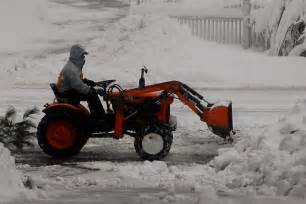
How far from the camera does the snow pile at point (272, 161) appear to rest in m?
8.24

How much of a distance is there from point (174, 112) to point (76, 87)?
14.8ft

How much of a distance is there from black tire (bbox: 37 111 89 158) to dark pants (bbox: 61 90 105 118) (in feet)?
0.81

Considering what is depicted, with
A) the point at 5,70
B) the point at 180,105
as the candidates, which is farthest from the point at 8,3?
the point at 180,105

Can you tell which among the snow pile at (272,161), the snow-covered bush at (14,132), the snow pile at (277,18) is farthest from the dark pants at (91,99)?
the snow pile at (277,18)

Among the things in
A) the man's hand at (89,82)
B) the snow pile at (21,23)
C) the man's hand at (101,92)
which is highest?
the snow pile at (21,23)

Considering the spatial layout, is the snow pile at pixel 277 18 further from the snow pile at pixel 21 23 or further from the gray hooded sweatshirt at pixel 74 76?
the gray hooded sweatshirt at pixel 74 76

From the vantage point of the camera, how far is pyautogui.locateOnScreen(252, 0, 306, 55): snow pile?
2012 cm

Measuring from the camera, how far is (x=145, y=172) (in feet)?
31.4

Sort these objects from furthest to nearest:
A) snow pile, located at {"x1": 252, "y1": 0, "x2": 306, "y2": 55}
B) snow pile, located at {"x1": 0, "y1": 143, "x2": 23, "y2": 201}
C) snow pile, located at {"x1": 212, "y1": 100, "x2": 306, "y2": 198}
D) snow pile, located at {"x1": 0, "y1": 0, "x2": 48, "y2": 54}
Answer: snow pile, located at {"x1": 0, "y1": 0, "x2": 48, "y2": 54}, snow pile, located at {"x1": 252, "y1": 0, "x2": 306, "y2": 55}, snow pile, located at {"x1": 212, "y1": 100, "x2": 306, "y2": 198}, snow pile, located at {"x1": 0, "y1": 143, "x2": 23, "y2": 201}

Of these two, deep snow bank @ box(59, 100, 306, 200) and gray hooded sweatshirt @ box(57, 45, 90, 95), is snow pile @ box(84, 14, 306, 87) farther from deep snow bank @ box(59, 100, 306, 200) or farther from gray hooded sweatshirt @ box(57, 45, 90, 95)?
deep snow bank @ box(59, 100, 306, 200)

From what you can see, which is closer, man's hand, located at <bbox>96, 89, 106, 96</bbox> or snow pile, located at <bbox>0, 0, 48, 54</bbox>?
man's hand, located at <bbox>96, 89, 106, 96</bbox>

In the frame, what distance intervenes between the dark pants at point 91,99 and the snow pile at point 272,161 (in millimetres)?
1896

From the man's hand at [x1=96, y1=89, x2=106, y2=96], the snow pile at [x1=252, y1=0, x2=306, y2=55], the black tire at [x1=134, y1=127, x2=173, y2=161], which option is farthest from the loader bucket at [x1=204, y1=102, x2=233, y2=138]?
the snow pile at [x1=252, y1=0, x2=306, y2=55]

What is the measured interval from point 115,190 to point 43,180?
96cm
